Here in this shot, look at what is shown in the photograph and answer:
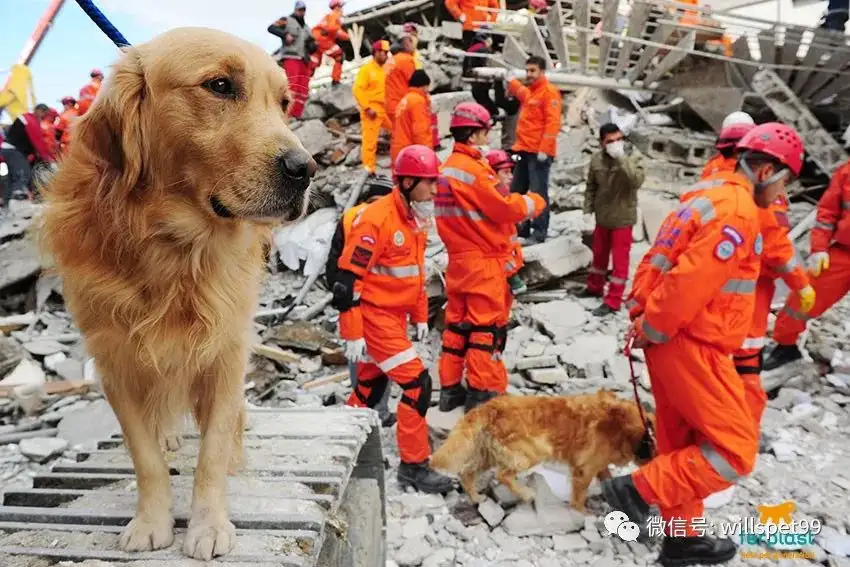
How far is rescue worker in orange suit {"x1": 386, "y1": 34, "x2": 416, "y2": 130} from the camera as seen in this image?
9.64 metres

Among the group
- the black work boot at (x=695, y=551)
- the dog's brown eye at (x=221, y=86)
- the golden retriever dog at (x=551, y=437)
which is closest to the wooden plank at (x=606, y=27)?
the golden retriever dog at (x=551, y=437)

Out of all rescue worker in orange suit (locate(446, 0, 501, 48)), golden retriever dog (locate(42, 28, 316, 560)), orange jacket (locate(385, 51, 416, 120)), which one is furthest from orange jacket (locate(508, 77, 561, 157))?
golden retriever dog (locate(42, 28, 316, 560))

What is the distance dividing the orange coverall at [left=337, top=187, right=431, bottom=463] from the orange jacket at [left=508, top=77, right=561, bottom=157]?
4312 mm

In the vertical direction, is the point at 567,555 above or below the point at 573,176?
below

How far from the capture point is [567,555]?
12.2 ft

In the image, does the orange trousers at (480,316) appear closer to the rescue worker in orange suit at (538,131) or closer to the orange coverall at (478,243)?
the orange coverall at (478,243)

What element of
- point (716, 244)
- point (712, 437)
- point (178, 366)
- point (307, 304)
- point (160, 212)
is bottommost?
point (307, 304)

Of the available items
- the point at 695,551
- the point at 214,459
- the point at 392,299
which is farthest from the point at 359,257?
the point at 695,551

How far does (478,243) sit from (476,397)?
4.59ft

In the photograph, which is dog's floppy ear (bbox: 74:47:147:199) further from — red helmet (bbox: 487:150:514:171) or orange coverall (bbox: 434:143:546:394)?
red helmet (bbox: 487:150:514:171)

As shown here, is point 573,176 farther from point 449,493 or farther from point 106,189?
point 106,189

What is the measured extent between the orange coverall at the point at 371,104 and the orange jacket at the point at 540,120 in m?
3.50

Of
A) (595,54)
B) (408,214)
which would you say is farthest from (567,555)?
(595,54)

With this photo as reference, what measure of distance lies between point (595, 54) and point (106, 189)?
12.8 m
